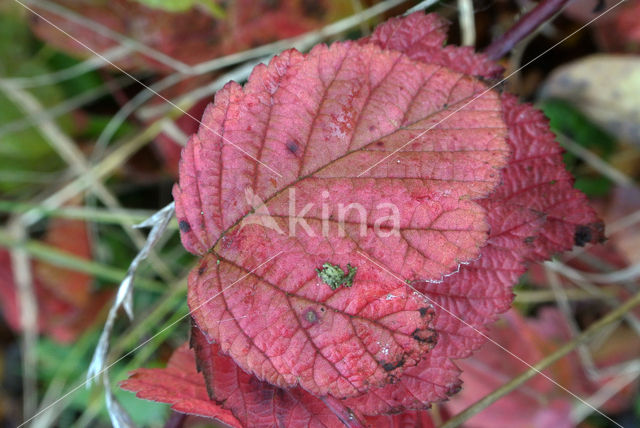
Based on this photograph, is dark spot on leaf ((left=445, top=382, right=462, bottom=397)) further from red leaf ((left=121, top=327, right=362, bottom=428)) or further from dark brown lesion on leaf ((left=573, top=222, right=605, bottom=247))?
dark brown lesion on leaf ((left=573, top=222, right=605, bottom=247))

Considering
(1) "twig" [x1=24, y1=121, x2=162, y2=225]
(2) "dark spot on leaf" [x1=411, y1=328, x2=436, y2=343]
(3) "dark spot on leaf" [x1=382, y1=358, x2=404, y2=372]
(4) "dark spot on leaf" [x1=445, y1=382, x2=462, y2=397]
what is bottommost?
(4) "dark spot on leaf" [x1=445, y1=382, x2=462, y2=397]

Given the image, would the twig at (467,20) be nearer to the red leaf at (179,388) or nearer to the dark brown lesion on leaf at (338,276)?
the dark brown lesion on leaf at (338,276)

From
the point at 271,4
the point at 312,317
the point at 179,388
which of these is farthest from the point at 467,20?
the point at 179,388

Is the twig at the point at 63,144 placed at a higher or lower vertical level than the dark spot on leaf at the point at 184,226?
higher

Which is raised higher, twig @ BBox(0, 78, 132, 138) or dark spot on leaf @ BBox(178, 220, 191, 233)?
twig @ BBox(0, 78, 132, 138)

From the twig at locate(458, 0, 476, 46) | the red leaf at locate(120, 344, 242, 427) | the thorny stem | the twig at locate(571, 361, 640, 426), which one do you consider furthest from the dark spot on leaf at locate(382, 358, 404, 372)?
the twig at locate(571, 361, 640, 426)

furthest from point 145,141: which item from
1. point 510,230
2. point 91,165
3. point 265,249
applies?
point 510,230

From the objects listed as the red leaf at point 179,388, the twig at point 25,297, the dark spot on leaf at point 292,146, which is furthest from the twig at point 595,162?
the twig at point 25,297

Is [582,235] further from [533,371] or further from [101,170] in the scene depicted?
[101,170]
